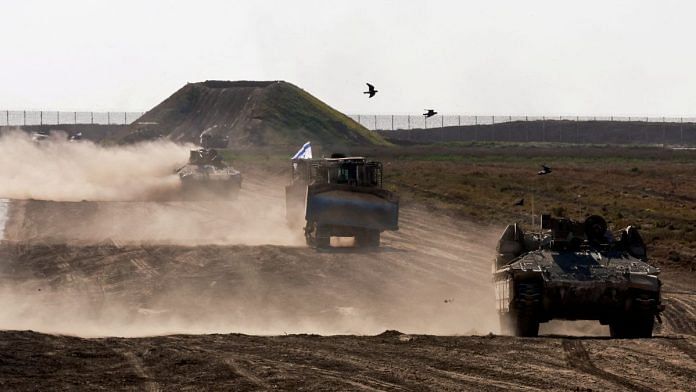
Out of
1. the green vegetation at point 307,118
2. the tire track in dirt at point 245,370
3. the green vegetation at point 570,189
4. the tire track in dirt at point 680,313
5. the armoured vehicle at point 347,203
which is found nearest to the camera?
the tire track in dirt at point 245,370

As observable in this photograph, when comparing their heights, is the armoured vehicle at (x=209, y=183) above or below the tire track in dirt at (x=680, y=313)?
above

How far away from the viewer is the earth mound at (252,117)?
143250 millimetres

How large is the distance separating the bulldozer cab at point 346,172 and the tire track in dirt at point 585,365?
18910mm

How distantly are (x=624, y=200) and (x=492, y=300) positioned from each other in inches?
1341

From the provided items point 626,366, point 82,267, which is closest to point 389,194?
point 82,267

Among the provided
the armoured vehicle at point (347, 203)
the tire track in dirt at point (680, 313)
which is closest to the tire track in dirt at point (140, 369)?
the tire track in dirt at point (680, 313)

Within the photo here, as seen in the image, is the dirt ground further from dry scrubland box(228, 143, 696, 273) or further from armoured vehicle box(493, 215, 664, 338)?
dry scrubland box(228, 143, 696, 273)

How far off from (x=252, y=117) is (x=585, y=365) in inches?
5066

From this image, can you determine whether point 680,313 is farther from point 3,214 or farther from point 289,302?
point 3,214

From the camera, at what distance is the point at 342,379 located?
738 inches

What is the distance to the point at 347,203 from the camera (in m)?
41.2

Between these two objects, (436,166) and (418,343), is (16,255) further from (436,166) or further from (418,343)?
(436,166)

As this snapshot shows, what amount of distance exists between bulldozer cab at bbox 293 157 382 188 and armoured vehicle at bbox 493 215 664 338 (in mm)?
16634

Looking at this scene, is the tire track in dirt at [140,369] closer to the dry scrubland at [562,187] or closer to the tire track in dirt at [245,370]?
the tire track in dirt at [245,370]
